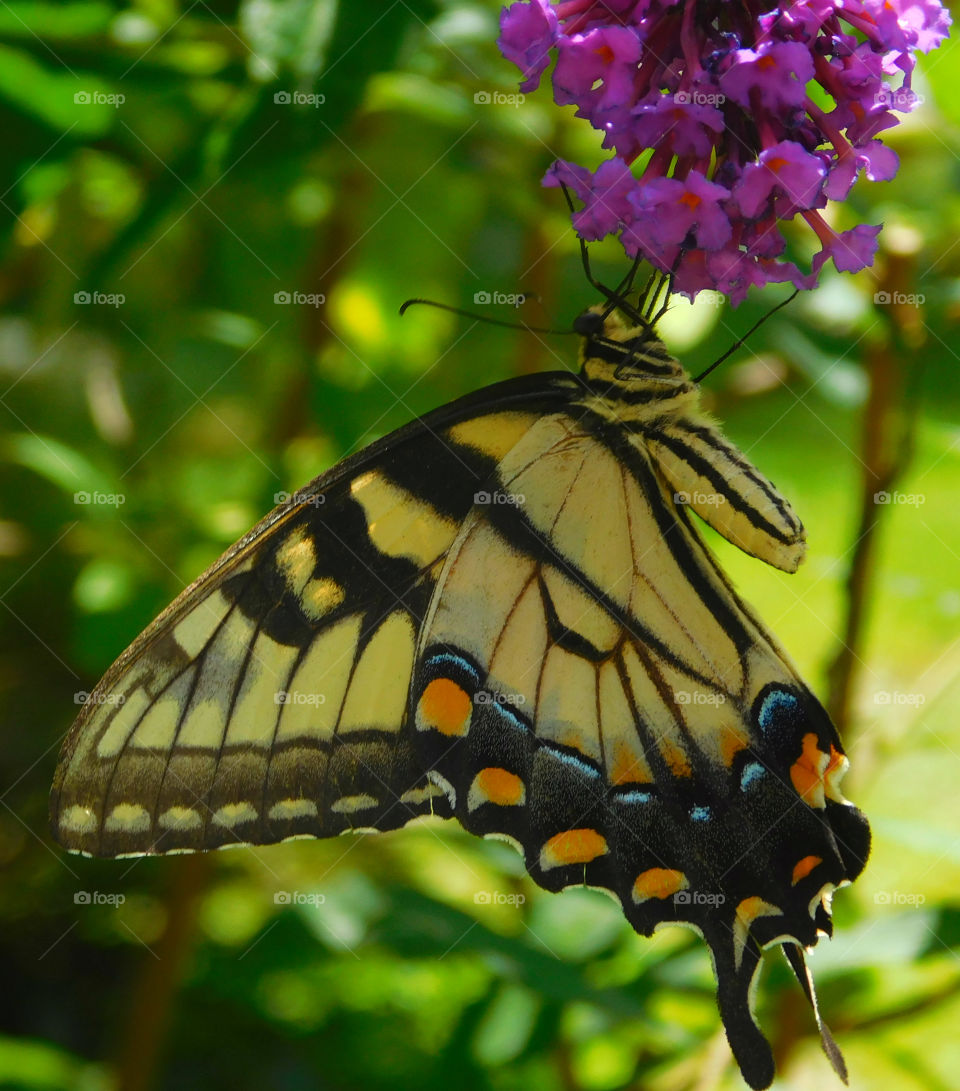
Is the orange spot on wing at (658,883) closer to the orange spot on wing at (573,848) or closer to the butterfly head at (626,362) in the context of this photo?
the orange spot on wing at (573,848)

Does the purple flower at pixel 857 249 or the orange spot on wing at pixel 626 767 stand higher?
the purple flower at pixel 857 249

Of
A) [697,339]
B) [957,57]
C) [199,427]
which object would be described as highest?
[957,57]

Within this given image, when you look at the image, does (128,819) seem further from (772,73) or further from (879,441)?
(879,441)

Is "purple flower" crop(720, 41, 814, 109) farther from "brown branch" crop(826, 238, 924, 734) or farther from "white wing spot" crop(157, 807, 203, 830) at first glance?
"white wing spot" crop(157, 807, 203, 830)

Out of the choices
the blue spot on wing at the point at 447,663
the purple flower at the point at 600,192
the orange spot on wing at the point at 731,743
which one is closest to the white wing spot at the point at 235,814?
the blue spot on wing at the point at 447,663

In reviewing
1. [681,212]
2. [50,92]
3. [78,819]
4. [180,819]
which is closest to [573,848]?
[180,819]

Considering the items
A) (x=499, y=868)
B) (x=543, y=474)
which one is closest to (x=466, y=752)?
(x=543, y=474)

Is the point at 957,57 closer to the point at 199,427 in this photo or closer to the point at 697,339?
the point at 697,339
